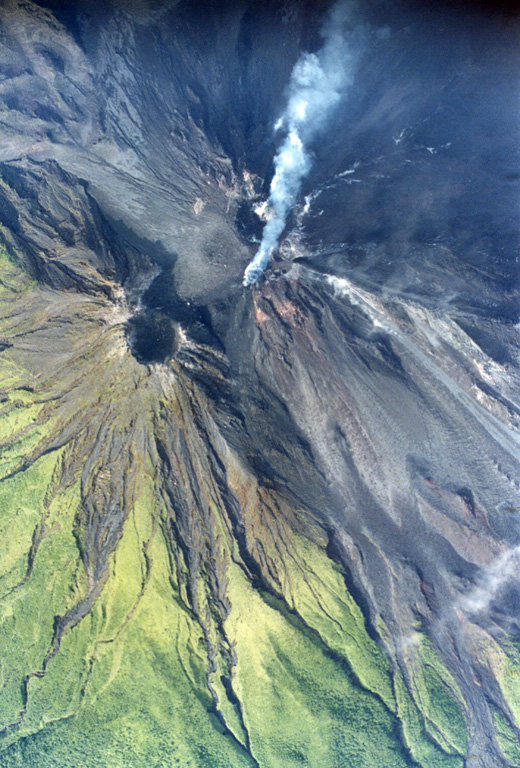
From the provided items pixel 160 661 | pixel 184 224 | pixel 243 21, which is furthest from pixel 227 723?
pixel 243 21

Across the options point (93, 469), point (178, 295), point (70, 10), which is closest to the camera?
point (93, 469)

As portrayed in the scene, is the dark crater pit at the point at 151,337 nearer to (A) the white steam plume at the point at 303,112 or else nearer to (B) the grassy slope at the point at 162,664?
(B) the grassy slope at the point at 162,664

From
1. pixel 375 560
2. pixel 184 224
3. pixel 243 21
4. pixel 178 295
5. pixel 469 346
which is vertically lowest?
pixel 375 560

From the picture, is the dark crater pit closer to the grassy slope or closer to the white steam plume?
the grassy slope

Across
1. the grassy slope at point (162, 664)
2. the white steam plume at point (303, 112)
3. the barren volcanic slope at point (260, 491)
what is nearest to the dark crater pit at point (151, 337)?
the barren volcanic slope at point (260, 491)

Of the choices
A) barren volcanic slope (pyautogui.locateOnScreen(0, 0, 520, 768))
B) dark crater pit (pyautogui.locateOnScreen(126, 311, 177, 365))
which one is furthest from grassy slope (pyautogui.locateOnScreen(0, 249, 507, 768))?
dark crater pit (pyautogui.locateOnScreen(126, 311, 177, 365))

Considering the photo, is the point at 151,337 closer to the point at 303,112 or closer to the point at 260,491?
the point at 260,491

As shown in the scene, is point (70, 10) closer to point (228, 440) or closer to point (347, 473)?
point (228, 440)
